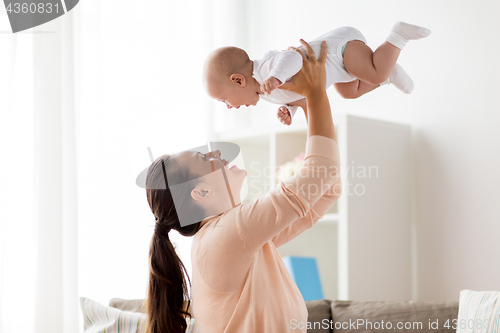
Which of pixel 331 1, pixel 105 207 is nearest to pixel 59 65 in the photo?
pixel 105 207

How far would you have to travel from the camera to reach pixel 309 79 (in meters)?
1.09

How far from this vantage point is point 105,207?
2326 mm

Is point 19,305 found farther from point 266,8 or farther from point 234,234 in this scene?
point 266,8

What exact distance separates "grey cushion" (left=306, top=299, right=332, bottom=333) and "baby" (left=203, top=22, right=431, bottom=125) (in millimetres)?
855

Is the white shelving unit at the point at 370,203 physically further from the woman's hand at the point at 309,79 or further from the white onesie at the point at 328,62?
the woman's hand at the point at 309,79

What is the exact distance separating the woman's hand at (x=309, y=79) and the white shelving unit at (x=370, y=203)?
0.96 m

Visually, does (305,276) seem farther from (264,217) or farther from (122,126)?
(264,217)

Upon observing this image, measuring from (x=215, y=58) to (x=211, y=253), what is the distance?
1.58ft

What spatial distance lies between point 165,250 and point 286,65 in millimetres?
558

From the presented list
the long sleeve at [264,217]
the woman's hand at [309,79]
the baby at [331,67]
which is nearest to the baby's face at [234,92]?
the baby at [331,67]

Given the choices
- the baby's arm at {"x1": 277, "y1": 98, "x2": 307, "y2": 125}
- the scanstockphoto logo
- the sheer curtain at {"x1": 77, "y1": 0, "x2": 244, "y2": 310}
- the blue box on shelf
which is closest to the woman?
the baby's arm at {"x1": 277, "y1": 98, "x2": 307, "y2": 125}

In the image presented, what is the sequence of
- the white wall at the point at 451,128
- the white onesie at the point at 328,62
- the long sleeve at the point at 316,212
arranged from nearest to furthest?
the white onesie at the point at 328,62
the long sleeve at the point at 316,212
the white wall at the point at 451,128

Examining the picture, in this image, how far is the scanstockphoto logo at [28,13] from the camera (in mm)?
2152
